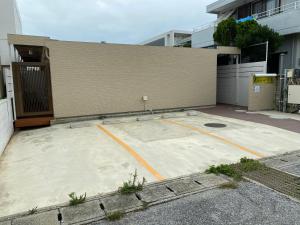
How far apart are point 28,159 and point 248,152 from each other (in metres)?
4.37

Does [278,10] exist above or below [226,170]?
above

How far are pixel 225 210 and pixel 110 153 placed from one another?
2.74 meters

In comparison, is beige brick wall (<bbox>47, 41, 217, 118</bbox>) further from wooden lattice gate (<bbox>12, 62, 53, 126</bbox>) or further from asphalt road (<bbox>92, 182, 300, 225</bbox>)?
asphalt road (<bbox>92, 182, 300, 225</bbox>)

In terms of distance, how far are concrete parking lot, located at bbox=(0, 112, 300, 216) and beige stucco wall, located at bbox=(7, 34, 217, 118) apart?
64.5 inches

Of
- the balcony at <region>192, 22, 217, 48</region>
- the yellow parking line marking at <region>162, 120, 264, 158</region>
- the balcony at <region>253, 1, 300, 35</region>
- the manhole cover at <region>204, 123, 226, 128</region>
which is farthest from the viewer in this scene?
the balcony at <region>192, 22, 217, 48</region>

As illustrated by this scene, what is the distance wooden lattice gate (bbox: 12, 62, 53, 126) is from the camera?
25.8 ft

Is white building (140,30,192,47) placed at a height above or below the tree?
above

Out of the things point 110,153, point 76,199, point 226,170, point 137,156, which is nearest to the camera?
point 76,199

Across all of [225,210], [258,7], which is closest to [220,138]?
[225,210]

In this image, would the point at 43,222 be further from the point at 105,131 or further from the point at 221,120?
the point at 221,120

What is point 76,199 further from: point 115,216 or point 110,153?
point 110,153

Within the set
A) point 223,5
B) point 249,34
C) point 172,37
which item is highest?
point 223,5

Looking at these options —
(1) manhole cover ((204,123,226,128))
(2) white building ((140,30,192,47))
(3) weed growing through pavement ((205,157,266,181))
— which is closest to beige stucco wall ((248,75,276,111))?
(1) manhole cover ((204,123,226,128))

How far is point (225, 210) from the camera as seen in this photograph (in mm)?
2623
